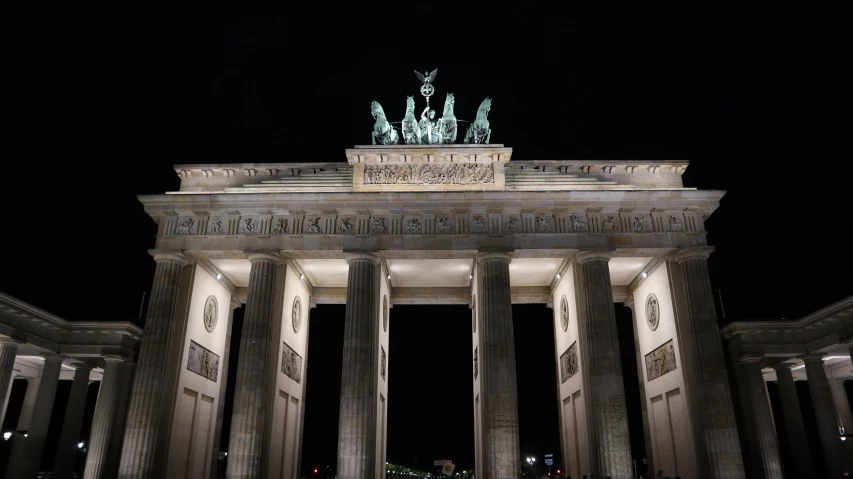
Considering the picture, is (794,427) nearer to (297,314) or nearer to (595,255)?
(595,255)

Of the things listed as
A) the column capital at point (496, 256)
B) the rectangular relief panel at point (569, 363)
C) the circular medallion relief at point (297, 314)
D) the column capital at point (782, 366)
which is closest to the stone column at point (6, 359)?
the circular medallion relief at point (297, 314)

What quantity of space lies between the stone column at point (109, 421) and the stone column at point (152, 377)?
5.71 feet

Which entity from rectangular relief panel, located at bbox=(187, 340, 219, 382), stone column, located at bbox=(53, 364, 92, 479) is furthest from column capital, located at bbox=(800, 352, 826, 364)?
stone column, located at bbox=(53, 364, 92, 479)

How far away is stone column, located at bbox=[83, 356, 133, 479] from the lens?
24286 mm

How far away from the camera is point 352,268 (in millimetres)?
25938

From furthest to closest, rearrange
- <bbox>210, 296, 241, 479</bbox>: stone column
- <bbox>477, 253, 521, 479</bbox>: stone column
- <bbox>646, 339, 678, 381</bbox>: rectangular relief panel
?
<bbox>210, 296, 241, 479</bbox>: stone column → <bbox>646, 339, 678, 381</bbox>: rectangular relief panel → <bbox>477, 253, 521, 479</bbox>: stone column

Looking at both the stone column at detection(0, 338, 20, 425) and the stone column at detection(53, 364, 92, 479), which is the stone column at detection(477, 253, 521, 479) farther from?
the stone column at detection(0, 338, 20, 425)

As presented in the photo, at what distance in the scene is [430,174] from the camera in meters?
27.4

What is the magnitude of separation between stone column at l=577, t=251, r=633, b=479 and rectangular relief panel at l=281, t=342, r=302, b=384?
14.1 meters

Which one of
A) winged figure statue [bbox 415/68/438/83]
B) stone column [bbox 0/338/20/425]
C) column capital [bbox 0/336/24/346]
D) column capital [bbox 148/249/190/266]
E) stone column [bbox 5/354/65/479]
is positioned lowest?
stone column [bbox 5/354/65/479]

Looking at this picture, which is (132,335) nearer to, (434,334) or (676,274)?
(676,274)

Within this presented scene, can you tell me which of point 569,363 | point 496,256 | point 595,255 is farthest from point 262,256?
point 569,363

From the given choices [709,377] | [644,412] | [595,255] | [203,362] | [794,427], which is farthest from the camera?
[644,412]

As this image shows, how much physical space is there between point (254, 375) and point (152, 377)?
165 inches
